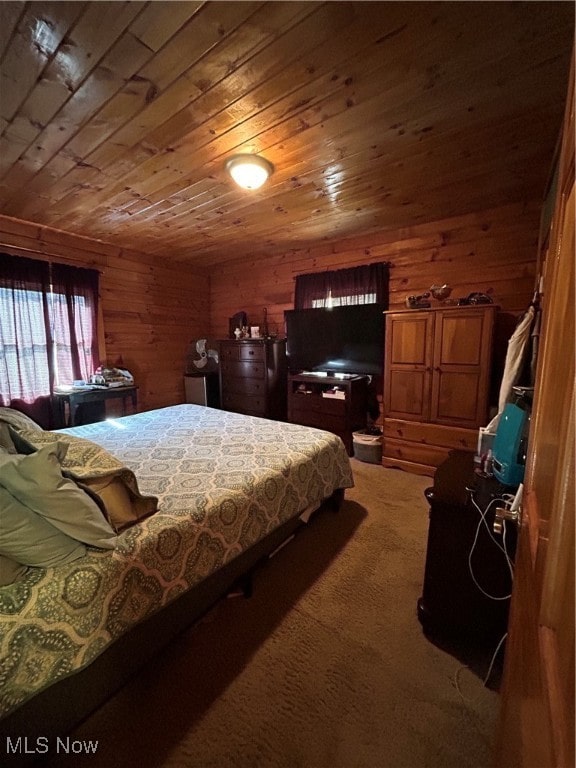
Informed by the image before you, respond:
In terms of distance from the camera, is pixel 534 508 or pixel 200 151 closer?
pixel 534 508

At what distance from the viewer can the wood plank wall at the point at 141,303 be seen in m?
3.31

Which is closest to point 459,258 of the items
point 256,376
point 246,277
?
point 256,376

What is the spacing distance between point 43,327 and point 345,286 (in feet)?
10.9

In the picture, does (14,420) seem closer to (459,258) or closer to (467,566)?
(467,566)

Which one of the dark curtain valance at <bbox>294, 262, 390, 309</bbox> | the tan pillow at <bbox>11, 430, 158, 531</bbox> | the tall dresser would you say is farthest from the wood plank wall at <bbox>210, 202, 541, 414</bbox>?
the tan pillow at <bbox>11, 430, 158, 531</bbox>

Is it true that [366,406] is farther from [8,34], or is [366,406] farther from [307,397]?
[8,34]

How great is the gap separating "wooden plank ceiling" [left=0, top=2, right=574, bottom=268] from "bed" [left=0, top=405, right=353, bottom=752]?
1.61 metres

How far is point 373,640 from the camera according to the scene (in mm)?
1380

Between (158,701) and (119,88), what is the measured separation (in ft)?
8.49

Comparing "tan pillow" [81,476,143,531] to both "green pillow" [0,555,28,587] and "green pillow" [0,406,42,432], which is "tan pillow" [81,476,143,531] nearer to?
"green pillow" [0,555,28,587]

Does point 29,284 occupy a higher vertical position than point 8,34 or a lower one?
lower

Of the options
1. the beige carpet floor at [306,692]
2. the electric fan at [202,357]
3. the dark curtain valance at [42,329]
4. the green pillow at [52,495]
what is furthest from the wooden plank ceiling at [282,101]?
the beige carpet floor at [306,692]

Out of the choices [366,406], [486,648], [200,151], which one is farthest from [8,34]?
[366,406]

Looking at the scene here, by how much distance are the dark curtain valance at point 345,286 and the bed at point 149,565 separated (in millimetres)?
2075
